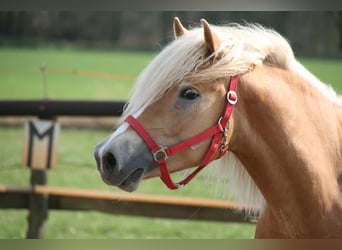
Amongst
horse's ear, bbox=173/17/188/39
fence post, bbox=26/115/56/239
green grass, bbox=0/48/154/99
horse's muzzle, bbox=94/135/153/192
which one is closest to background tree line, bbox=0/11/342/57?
green grass, bbox=0/48/154/99

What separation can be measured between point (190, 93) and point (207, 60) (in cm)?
14

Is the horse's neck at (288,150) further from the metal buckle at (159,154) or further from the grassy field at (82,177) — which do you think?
the grassy field at (82,177)

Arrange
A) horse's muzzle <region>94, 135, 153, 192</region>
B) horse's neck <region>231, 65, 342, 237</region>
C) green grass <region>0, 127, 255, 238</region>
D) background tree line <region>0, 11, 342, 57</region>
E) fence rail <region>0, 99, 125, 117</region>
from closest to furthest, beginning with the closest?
1. horse's muzzle <region>94, 135, 153, 192</region>
2. horse's neck <region>231, 65, 342, 237</region>
3. fence rail <region>0, 99, 125, 117</region>
4. green grass <region>0, 127, 255, 238</region>
5. background tree line <region>0, 11, 342, 57</region>

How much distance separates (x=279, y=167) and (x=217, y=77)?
428 millimetres

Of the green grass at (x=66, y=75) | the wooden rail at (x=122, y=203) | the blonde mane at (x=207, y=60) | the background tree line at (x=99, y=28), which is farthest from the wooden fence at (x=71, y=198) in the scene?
the background tree line at (x=99, y=28)

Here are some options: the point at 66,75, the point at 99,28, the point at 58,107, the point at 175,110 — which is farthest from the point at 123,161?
the point at 99,28

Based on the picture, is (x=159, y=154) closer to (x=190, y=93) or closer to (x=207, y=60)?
(x=190, y=93)

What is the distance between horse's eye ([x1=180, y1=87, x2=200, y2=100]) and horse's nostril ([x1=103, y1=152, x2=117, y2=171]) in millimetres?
338

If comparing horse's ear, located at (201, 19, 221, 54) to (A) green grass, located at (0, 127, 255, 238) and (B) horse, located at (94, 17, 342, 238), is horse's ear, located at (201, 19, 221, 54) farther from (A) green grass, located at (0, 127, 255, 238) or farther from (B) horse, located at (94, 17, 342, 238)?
(A) green grass, located at (0, 127, 255, 238)

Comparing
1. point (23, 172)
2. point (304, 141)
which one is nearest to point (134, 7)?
point (304, 141)

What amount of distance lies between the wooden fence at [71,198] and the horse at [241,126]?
2.03 meters

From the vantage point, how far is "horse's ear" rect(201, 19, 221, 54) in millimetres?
1994

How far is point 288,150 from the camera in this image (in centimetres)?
211

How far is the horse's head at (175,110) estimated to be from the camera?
202 cm
